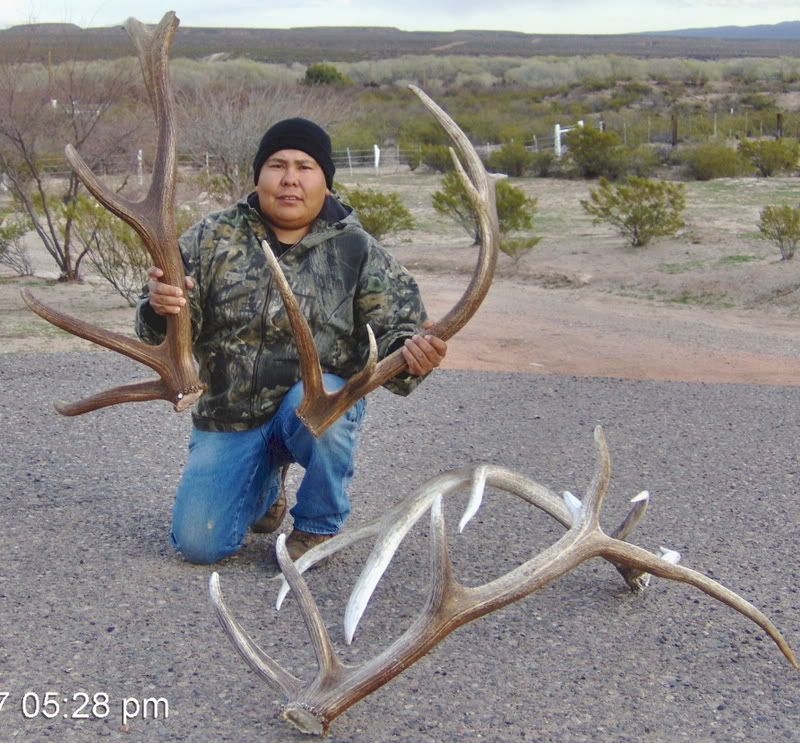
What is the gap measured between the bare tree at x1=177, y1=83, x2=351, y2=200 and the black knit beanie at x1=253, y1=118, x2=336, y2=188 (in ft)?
44.2

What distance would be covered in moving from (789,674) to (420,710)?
3.42 feet

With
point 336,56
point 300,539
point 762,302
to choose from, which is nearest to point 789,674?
point 300,539

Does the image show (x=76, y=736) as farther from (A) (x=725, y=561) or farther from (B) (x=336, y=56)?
(B) (x=336, y=56)

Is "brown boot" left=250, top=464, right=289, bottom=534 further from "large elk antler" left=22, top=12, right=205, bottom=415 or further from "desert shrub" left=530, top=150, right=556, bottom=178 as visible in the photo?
"desert shrub" left=530, top=150, right=556, bottom=178

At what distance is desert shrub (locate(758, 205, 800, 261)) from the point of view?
13750mm

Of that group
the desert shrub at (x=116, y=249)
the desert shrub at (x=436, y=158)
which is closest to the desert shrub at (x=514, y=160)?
the desert shrub at (x=436, y=158)

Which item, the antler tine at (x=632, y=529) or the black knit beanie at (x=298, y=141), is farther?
the black knit beanie at (x=298, y=141)

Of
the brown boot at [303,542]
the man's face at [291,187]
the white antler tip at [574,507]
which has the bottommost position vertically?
the brown boot at [303,542]

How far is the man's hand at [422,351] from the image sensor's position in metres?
3.53

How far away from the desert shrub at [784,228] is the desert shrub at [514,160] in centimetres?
1233

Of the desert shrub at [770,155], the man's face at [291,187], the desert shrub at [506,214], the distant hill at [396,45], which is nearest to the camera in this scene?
the man's face at [291,187]

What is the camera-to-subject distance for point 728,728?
3.05m

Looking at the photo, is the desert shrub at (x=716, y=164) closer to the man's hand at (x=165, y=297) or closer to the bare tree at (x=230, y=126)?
the bare tree at (x=230, y=126)

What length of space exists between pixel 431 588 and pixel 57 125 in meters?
14.2
